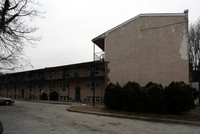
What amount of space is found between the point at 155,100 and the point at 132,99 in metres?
1.65

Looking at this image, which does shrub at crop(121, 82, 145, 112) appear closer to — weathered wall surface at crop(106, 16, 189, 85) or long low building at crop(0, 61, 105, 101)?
weathered wall surface at crop(106, 16, 189, 85)

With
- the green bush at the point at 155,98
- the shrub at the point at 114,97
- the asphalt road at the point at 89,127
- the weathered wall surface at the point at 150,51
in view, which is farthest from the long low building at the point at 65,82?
the asphalt road at the point at 89,127

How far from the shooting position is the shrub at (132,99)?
39.7 ft

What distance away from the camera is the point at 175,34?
15141 mm

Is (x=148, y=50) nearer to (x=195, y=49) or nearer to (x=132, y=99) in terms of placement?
(x=132, y=99)

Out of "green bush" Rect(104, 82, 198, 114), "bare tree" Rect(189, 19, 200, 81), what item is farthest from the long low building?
Result: "bare tree" Rect(189, 19, 200, 81)

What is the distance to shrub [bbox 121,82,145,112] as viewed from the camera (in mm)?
12109

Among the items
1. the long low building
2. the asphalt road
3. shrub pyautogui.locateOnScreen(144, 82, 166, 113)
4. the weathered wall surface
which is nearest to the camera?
the asphalt road

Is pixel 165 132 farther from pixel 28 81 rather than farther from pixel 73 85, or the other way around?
pixel 28 81

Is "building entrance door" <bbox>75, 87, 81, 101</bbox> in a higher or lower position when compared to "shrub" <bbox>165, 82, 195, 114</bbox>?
lower

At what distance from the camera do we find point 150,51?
15.8 metres

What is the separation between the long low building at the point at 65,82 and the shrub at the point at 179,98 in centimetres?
900

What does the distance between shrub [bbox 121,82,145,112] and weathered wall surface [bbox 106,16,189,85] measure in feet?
12.3

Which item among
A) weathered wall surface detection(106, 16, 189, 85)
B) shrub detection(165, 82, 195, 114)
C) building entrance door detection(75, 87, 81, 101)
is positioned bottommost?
building entrance door detection(75, 87, 81, 101)
